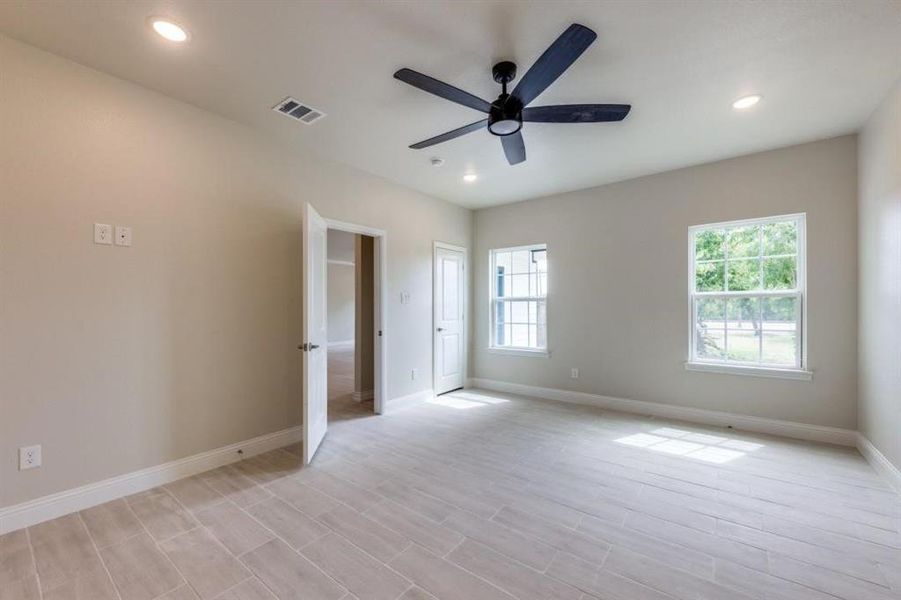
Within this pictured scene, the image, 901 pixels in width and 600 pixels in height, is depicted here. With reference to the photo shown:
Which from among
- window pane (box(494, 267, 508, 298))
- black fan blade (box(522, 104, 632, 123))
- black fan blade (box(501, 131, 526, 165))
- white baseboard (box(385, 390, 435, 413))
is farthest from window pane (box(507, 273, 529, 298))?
black fan blade (box(522, 104, 632, 123))

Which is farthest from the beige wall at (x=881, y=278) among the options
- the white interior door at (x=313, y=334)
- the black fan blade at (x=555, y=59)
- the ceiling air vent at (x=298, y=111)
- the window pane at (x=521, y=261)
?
the white interior door at (x=313, y=334)

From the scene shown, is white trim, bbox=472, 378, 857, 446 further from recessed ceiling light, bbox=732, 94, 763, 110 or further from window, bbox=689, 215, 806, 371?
recessed ceiling light, bbox=732, 94, 763, 110

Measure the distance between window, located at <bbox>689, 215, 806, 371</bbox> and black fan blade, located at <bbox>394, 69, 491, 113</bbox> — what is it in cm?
315

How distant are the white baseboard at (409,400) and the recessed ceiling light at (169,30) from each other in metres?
3.60

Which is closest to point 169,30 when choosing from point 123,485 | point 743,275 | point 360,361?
point 123,485

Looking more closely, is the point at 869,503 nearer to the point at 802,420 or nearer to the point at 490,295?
the point at 802,420

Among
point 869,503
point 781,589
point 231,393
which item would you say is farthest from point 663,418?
point 231,393

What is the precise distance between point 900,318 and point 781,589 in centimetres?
205

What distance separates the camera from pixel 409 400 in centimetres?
465

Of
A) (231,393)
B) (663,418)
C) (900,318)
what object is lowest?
(663,418)

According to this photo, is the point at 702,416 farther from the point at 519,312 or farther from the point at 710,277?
the point at 519,312

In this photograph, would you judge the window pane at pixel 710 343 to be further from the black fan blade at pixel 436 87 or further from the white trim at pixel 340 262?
the white trim at pixel 340 262

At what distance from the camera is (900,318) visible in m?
2.47

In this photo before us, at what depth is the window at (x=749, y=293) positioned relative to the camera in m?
3.60
